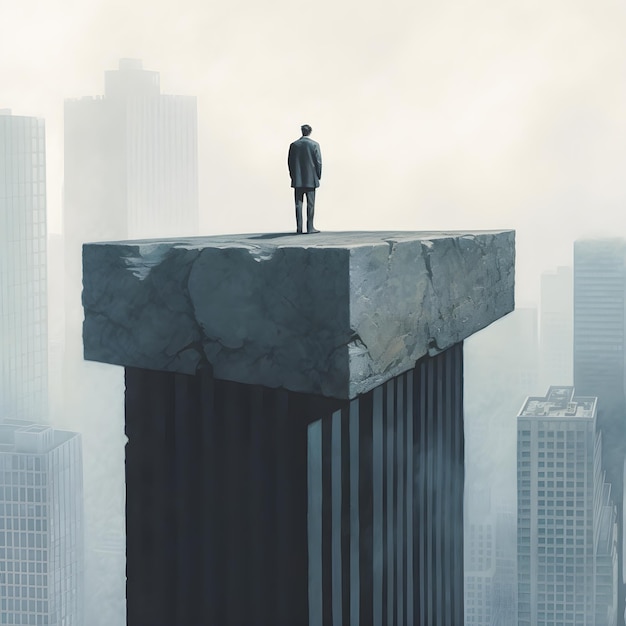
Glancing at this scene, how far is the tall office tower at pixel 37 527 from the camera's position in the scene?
7581cm

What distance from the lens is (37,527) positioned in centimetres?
→ 7700

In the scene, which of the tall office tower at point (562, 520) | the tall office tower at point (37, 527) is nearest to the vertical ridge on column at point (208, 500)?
the tall office tower at point (37, 527)

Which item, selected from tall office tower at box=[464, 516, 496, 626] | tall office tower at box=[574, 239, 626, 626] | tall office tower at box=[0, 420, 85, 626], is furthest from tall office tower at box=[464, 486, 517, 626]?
tall office tower at box=[0, 420, 85, 626]

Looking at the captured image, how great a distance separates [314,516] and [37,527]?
76908 mm

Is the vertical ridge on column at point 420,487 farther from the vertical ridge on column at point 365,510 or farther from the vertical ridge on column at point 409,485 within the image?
the vertical ridge on column at point 365,510

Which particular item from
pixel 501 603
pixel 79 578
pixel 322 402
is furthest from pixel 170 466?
pixel 501 603

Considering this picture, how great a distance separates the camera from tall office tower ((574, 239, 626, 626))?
8562 centimetres

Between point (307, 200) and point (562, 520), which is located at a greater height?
point (307, 200)

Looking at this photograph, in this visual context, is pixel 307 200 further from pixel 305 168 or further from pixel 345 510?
pixel 345 510

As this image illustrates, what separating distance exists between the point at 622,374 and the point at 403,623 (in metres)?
85.6

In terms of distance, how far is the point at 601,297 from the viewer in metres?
87.2

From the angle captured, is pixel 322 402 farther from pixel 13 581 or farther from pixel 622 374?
pixel 622 374

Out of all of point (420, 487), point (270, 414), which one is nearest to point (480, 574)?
point (420, 487)

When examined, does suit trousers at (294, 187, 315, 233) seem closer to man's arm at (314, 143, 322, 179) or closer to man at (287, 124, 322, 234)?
man at (287, 124, 322, 234)
